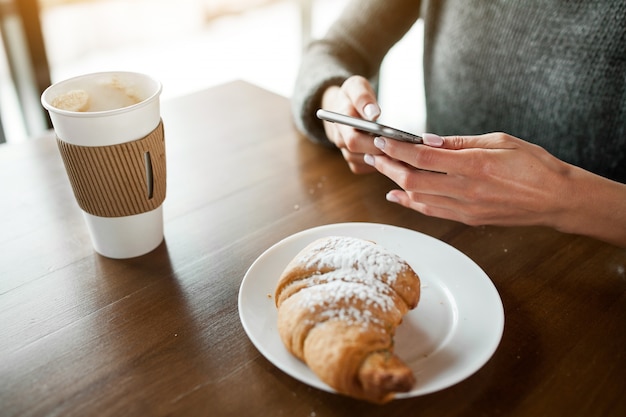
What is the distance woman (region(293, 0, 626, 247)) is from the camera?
71 centimetres

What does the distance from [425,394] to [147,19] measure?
2.67 metres

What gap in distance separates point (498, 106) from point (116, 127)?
2.60 ft

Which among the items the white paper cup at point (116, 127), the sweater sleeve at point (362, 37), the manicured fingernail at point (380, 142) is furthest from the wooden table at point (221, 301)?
the sweater sleeve at point (362, 37)

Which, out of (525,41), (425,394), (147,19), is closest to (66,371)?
(425,394)

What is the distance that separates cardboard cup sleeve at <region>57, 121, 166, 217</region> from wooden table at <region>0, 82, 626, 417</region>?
0.29ft

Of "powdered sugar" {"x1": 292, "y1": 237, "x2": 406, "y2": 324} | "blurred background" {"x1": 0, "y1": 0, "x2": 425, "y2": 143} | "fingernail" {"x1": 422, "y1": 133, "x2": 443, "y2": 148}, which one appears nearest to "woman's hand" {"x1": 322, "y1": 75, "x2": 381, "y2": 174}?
"fingernail" {"x1": 422, "y1": 133, "x2": 443, "y2": 148}

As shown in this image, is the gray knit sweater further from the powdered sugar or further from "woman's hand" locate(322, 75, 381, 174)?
the powdered sugar

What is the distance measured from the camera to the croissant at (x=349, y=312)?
482mm

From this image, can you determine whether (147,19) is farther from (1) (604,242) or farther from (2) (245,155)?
(1) (604,242)

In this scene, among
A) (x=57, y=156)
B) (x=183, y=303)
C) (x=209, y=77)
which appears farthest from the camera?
(x=209, y=77)

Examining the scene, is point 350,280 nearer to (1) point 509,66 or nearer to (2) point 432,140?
(2) point 432,140

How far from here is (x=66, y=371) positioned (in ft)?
1.85

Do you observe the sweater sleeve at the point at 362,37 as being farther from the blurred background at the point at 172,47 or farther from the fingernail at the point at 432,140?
the blurred background at the point at 172,47

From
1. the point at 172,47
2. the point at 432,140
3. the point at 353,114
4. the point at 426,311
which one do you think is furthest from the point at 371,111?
the point at 172,47
